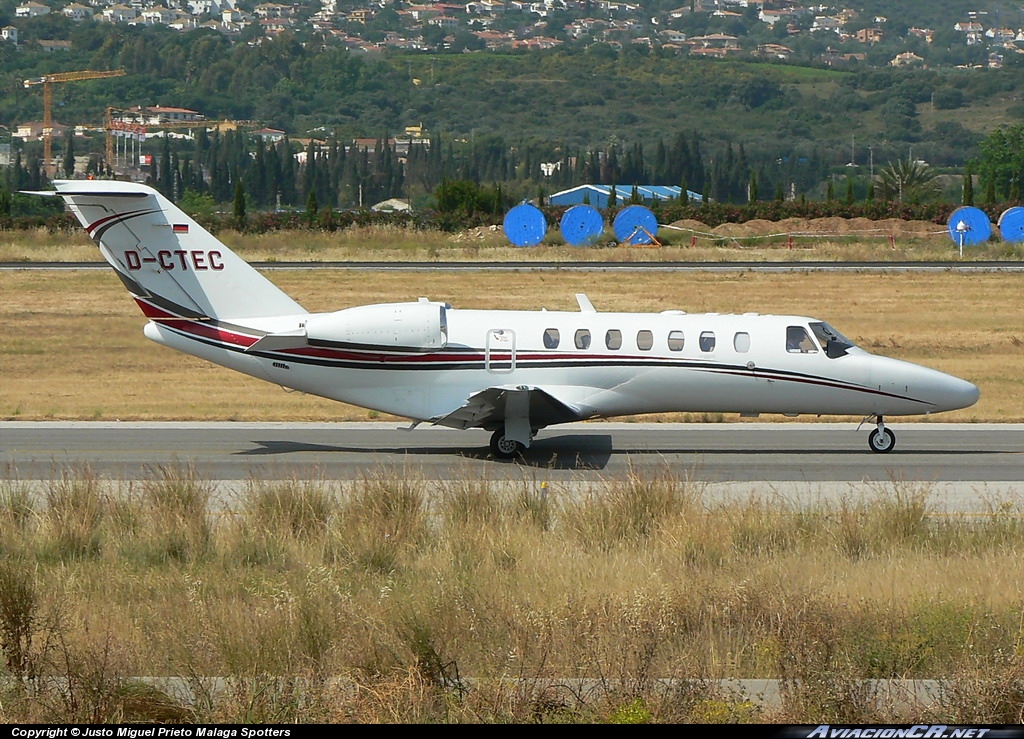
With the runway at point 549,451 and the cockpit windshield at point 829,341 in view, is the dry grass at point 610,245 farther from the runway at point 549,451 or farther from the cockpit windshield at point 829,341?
the cockpit windshield at point 829,341

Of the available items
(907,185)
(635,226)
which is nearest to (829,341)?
(635,226)

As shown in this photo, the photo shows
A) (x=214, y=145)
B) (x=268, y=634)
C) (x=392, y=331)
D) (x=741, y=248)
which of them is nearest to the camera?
(x=268, y=634)

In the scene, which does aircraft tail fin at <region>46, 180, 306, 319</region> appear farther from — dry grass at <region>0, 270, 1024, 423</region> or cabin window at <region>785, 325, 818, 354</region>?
cabin window at <region>785, 325, 818, 354</region>

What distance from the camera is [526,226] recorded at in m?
67.5

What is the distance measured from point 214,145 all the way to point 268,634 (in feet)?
607

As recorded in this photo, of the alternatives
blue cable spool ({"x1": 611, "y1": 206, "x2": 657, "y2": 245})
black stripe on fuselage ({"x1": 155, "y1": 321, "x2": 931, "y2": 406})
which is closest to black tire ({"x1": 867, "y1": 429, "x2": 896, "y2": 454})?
black stripe on fuselage ({"x1": 155, "y1": 321, "x2": 931, "y2": 406})

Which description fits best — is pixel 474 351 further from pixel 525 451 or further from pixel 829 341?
pixel 829 341

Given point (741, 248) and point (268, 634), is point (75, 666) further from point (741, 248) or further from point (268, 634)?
point (741, 248)

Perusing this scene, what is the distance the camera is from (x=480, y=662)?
9.47 meters

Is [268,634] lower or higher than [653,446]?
higher

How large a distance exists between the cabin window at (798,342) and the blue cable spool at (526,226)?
4586cm

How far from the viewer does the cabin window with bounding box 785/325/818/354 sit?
21781 mm

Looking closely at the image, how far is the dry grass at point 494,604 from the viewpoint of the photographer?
8359mm

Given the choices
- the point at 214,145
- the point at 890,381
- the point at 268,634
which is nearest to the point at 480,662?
the point at 268,634
